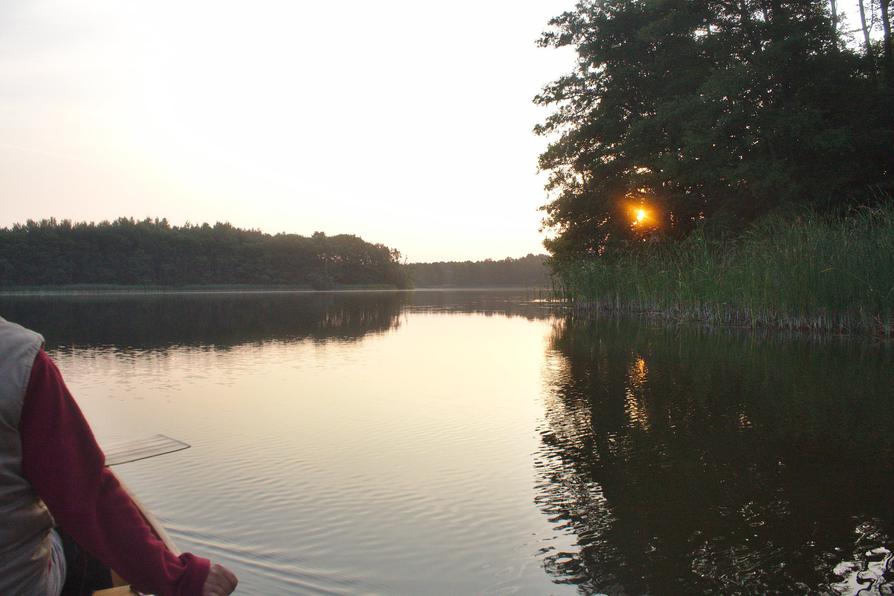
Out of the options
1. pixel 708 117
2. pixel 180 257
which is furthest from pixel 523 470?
pixel 180 257

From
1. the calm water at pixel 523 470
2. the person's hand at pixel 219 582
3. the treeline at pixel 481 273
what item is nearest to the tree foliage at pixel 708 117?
the calm water at pixel 523 470

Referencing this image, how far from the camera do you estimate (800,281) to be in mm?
11797

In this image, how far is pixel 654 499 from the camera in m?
3.65

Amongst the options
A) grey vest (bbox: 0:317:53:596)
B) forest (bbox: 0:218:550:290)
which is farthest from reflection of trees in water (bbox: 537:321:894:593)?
forest (bbox: 0:218:550:290)

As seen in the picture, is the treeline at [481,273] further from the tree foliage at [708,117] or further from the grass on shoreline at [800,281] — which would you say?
the grass on shoreline at [800,281]

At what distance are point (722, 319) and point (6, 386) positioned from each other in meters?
15.0

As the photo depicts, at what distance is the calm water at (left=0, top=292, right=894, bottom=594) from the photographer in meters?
2.84

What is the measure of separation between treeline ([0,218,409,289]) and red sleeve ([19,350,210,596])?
71.1 metres

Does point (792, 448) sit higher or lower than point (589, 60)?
lower

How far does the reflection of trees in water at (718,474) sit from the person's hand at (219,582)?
1.65m

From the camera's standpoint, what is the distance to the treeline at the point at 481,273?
3524 inches

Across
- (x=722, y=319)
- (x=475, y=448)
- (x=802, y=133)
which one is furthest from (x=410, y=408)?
(x=802, y=133)

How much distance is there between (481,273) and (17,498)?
94.3m

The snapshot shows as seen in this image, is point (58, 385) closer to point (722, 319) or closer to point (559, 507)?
point (559, 507)
